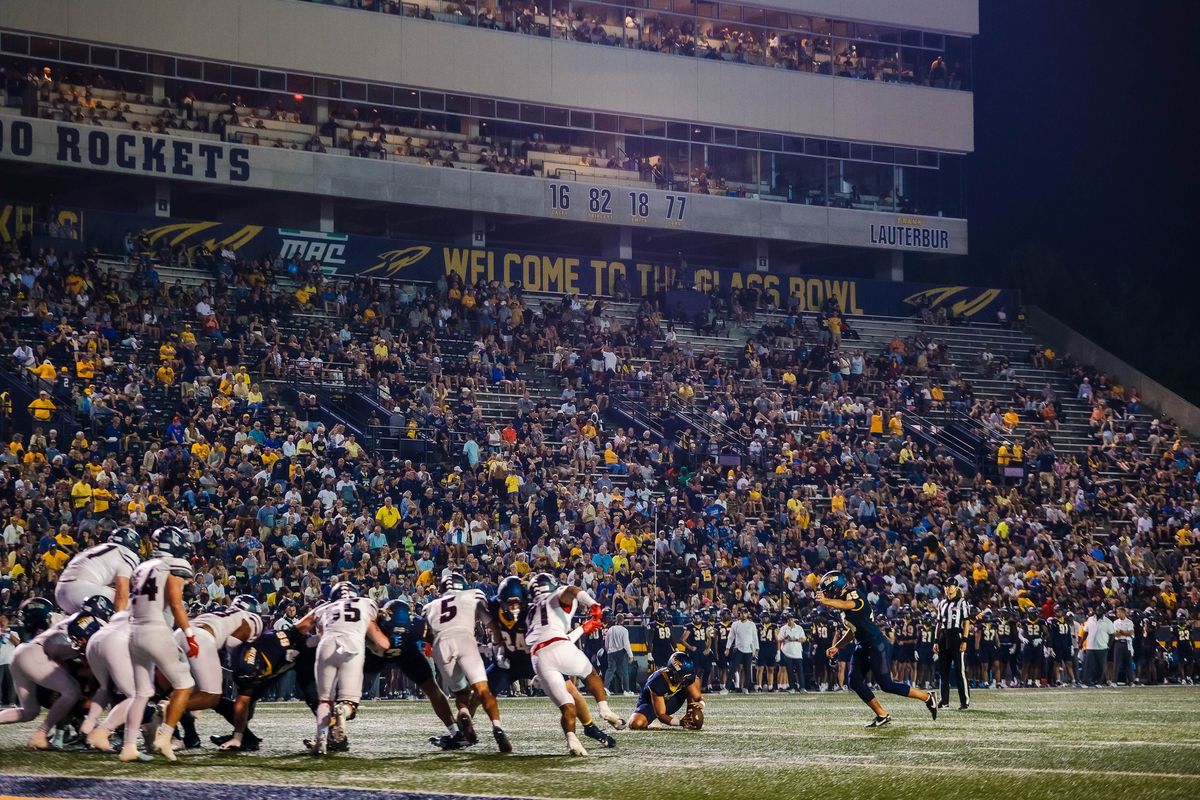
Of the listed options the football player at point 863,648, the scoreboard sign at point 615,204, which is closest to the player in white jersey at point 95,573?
the football player at point 863,648

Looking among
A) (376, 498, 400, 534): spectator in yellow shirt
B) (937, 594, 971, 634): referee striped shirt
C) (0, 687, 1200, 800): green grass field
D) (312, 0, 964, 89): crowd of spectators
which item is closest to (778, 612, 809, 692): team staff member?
(376, 498, 400, 534): spectator in yellow shirt

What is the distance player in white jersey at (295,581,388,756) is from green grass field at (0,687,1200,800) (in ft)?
1.23

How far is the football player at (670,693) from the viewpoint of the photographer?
16734mm

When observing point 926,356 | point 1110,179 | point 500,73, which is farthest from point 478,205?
point 1110,179

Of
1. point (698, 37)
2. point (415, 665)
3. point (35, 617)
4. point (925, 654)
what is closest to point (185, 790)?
point (415, 665)

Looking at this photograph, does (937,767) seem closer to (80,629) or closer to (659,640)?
(80,629)

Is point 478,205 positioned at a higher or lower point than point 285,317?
higher

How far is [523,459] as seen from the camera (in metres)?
31.5

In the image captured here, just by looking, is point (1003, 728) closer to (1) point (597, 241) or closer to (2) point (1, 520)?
(2) point (1, 520)

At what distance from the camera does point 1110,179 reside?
56.7 m

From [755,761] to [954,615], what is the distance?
736 cm

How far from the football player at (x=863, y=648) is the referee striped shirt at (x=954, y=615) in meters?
2.82

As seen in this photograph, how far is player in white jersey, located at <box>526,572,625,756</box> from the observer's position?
13.7 meters

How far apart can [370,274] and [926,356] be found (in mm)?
14847
